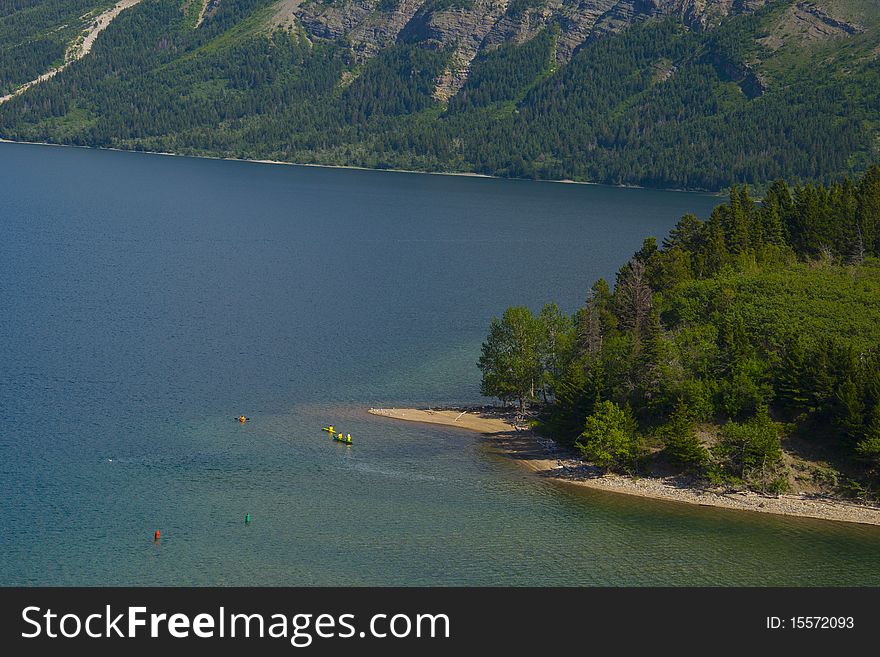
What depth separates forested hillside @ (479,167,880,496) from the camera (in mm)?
92938

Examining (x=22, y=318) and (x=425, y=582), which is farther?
(x=22, y=318)

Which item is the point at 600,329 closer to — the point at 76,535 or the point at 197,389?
the point at 197,389

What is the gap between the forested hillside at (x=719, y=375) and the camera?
92.9 metres

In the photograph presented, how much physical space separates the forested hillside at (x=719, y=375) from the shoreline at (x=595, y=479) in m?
1.68

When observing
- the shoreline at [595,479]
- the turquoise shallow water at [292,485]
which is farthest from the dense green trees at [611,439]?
the turquoise shallow water at [292,485]

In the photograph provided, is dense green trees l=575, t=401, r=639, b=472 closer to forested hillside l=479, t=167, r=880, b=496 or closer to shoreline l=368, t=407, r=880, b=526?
forested hillside l=479, t=167, r=880, b=496

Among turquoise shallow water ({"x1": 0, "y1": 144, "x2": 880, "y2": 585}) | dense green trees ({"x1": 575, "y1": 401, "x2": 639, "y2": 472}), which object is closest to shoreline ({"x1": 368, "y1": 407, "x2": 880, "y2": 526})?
dense green trees ({"x1": 575, "y1": 401, "x2": 639, "y2": 472})

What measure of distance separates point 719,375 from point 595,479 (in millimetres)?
16427

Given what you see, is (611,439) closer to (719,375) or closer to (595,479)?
(595,479)

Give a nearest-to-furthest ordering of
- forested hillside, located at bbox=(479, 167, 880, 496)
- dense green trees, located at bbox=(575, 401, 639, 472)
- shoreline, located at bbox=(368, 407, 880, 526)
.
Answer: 1. shoreline, located at bbox=(368, 407, 880, 526)
2. forested hillside, located at bbox=(479, 167, 880, 496)
3. dense green trees, located at bbox=(575, 401, 639, 472)

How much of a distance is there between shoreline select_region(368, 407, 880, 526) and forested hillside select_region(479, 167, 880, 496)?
5.50 ft
